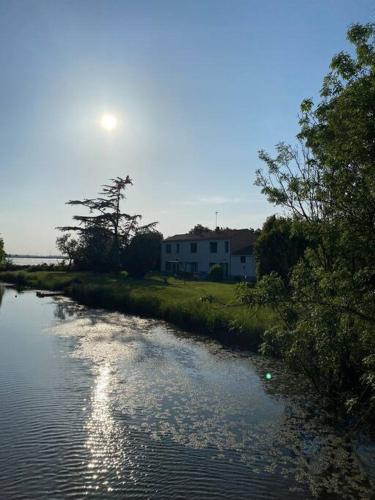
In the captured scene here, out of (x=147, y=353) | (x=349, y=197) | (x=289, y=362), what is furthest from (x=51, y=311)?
(x=349, y=197)

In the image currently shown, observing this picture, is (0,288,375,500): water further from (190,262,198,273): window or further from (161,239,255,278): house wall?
(190,262,198,273): window

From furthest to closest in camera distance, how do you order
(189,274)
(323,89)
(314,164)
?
(189,274) → (314,164) → (323,89)

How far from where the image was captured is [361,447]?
1076 cm

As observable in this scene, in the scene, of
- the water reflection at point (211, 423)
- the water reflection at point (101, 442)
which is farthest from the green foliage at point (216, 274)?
the water reflection at point (101, 442)

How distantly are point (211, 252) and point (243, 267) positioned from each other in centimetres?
688

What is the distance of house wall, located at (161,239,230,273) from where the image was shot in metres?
63.6

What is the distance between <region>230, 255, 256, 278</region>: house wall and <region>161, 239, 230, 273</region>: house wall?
1.28 meters

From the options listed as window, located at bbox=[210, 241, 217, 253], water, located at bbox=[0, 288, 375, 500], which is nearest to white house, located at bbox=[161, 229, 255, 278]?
window, located at bbox=[210, 241, 217, 253]

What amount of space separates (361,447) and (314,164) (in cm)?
700

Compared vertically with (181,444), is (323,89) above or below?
above

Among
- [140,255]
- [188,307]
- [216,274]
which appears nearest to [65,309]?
[188,307]

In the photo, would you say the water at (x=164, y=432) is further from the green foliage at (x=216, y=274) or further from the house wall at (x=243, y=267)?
the house wall at (x=243, y=267)

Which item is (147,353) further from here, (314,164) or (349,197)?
(349,197)

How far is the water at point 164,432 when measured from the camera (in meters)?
8.88
